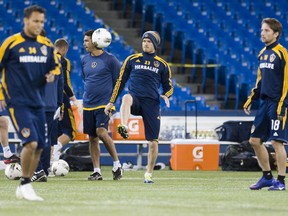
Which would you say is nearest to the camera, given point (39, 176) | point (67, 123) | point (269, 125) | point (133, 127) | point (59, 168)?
point (269, 125)

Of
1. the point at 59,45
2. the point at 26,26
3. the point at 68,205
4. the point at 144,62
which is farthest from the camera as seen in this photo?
the point at 59,45

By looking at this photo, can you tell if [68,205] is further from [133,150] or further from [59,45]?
[133,150]

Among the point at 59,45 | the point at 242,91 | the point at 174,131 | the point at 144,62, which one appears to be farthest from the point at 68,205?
the point at 242,91

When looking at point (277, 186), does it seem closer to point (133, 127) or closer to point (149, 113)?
point (149, 113)

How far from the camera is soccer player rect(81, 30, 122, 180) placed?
14945mm

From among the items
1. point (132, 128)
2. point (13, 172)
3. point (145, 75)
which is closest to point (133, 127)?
point (132, 128)

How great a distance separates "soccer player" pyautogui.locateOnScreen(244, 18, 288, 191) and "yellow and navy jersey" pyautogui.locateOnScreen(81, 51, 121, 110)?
3.28 m

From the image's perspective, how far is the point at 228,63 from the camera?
2566 cm

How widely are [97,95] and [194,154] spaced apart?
18.7 feet

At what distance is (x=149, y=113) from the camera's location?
46.2 feet

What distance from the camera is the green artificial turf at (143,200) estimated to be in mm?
8773

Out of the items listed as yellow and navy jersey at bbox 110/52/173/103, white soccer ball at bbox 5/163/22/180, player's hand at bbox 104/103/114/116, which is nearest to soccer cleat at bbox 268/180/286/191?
yellow and navy jersey at bbox 110/52/173/103

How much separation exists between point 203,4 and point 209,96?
139 inches

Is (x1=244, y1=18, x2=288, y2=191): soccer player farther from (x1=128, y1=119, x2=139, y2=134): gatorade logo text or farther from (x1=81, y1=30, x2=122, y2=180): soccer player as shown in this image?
(x1=128, y1=119, x2=139, y2=134): gatorade logo text
